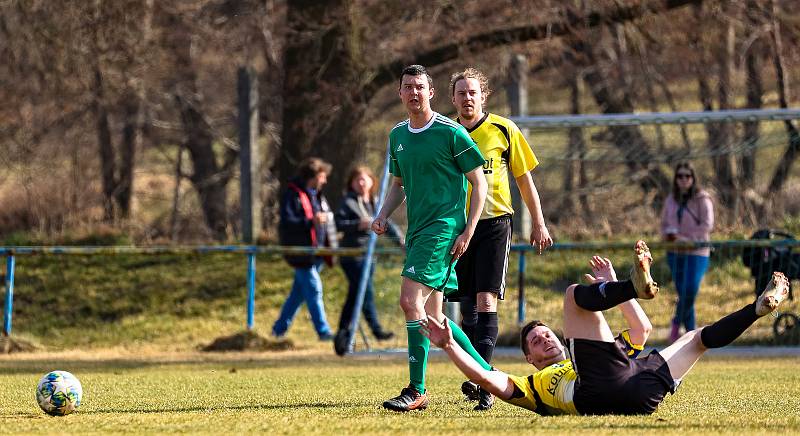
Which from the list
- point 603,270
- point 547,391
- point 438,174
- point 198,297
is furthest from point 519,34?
point 547,391

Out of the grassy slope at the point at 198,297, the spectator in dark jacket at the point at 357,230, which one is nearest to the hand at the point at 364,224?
the spectator in dark jacket at the point at 357,230

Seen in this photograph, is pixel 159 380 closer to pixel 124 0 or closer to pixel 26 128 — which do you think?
pixel 124 0

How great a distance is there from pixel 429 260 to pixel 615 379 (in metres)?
1.31

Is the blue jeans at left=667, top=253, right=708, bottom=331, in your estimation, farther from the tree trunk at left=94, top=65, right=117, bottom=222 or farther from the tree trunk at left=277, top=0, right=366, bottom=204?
the tree trunk at left=94, top=65, right=117, bottom=222

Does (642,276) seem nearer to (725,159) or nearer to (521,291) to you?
(521,291)

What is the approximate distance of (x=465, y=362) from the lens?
21.9ft

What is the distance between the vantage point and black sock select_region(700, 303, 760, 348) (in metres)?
6.76

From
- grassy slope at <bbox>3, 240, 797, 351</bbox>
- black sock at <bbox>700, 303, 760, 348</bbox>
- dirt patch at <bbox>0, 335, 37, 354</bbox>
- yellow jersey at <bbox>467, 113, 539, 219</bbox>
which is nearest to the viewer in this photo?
black sock at <bbox>700, 303, 760, 348</bbox>

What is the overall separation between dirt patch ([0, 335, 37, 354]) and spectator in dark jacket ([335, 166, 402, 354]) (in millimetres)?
3497

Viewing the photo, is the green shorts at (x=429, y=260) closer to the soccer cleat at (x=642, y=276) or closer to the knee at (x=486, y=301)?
the knee at (x=486, y=301)

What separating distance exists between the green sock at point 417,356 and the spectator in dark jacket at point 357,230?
7.05 meters

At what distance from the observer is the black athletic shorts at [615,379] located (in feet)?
22.0

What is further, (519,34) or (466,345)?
(519,34)

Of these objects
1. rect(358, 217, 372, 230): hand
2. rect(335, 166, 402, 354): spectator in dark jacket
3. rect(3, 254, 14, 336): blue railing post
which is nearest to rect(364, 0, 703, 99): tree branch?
rect(335, 166, 402, 354): spectator in dark jacket
